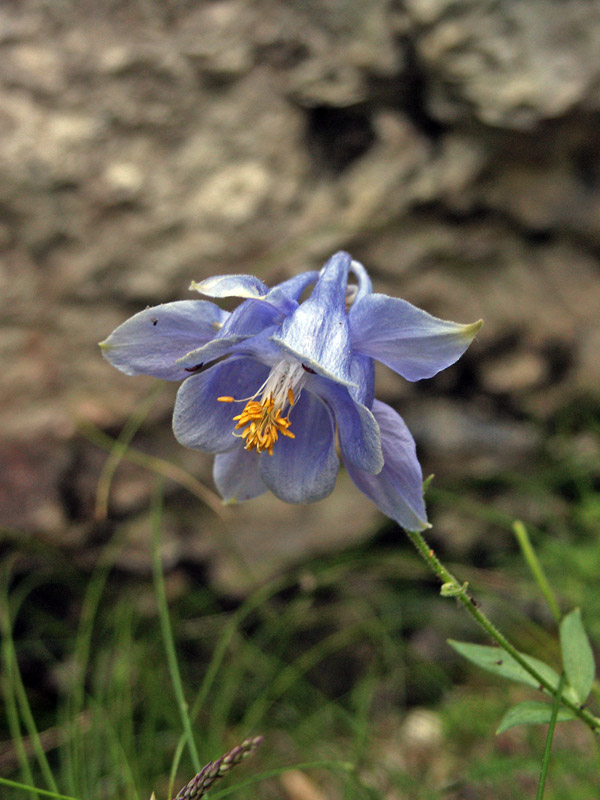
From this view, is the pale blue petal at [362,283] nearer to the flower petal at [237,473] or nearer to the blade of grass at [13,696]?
the flower petal at [237,473]

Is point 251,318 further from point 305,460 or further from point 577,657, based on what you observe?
point 577,657

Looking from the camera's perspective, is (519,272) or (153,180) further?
(519,272)

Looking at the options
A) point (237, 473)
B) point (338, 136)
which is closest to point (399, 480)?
point (237, 473)

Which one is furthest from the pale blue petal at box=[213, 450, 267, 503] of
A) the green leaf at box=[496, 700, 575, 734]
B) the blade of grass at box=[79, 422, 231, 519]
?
the blade of grass at box=[79, 422, 231, 519]

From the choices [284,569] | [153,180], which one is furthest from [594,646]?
[153,180]

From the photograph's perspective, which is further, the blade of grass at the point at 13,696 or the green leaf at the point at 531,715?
the blade of grass at the point at 13,696

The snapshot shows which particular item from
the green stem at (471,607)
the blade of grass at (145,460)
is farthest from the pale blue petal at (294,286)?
the blade of grass at (145,460)

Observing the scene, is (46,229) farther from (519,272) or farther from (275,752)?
(275,752)
